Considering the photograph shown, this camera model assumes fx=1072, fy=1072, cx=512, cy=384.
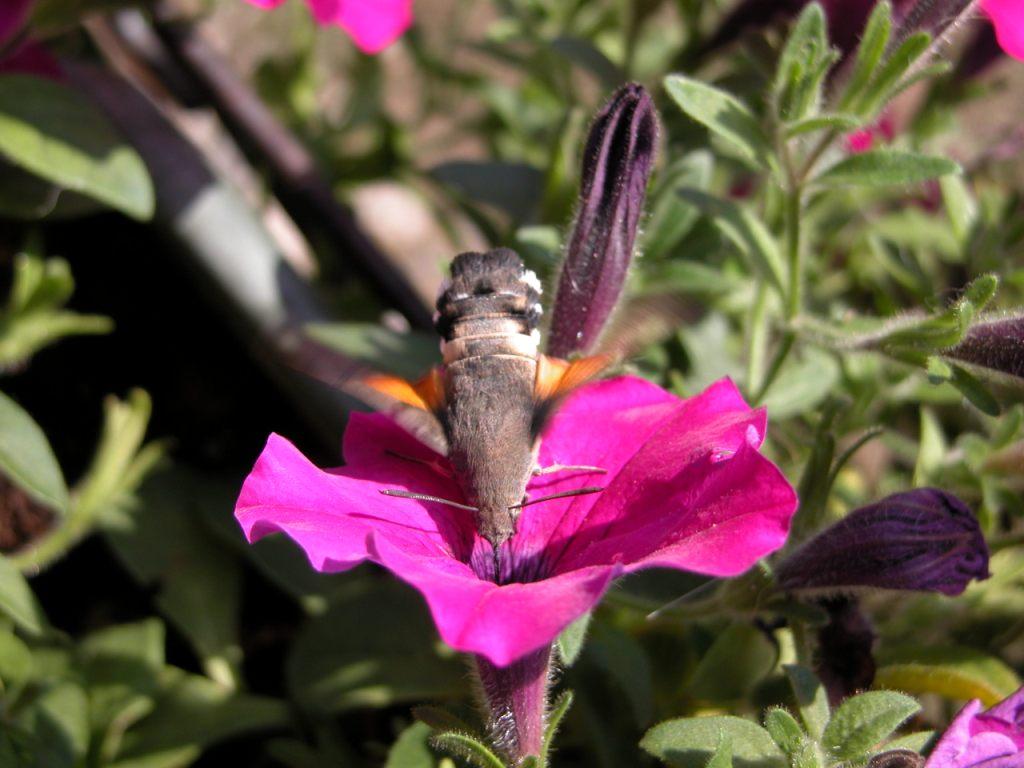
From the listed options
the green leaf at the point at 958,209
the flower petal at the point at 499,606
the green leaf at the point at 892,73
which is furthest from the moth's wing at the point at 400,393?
the green leaf at the point at 958,209

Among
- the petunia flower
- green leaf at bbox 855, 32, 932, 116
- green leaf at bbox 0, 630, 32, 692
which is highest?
the petunia flower

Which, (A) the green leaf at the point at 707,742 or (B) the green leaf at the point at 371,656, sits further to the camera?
(B) the green leaf at the point at 371,656

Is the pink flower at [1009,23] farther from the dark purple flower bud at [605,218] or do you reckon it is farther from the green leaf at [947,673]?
the green leaf at [947,673]

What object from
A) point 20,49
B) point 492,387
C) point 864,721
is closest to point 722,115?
point 492,387

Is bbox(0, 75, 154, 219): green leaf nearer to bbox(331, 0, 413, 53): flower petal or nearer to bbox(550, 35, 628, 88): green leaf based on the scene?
bbox(331, 0, 413, 53): flower petal

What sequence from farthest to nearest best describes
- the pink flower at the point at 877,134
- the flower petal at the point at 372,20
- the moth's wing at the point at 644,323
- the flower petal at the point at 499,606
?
1. the pink flower at the point at 877,134
2. the flower petal at the point at 372,20
3. the moth's wing at the point at 644,323
4. the flower petal at the point at 499,606

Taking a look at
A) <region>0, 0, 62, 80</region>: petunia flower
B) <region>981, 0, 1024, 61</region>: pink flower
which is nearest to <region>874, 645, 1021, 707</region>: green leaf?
<region>981, 0, 1024, 61</region>: pink flower

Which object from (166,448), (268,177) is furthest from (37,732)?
(268,177)
